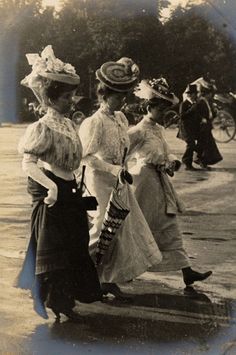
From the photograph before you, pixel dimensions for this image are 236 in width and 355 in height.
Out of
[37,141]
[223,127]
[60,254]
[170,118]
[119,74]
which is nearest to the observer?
[37,141]

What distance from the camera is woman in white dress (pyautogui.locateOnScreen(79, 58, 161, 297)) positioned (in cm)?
312

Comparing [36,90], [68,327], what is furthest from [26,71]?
[68,327]

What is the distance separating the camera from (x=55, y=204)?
117 inches

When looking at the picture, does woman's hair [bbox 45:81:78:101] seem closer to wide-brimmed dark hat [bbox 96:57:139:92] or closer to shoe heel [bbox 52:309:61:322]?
wide-brimmed dark hat [bbox 96:57:139:92]

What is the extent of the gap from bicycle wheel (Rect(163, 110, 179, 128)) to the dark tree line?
19cm

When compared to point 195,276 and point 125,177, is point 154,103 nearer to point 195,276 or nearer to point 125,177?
point 125,177

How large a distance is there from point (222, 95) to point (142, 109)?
37cm

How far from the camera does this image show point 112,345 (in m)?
3.08

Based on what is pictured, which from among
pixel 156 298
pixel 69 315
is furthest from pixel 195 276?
pixel 69 315

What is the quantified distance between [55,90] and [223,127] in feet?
2.62

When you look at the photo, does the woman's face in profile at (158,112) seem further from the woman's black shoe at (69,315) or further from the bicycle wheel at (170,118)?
the woman's black shoe at (69,315)

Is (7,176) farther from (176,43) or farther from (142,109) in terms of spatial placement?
(176,43)

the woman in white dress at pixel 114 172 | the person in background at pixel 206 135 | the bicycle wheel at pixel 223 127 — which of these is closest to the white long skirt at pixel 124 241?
the woman in white dress at pixel 114 172

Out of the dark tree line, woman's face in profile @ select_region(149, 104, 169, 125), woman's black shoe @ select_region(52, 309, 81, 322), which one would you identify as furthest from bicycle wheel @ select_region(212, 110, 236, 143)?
woman's black shoe @ select_region(52, 309, 81, 322)
